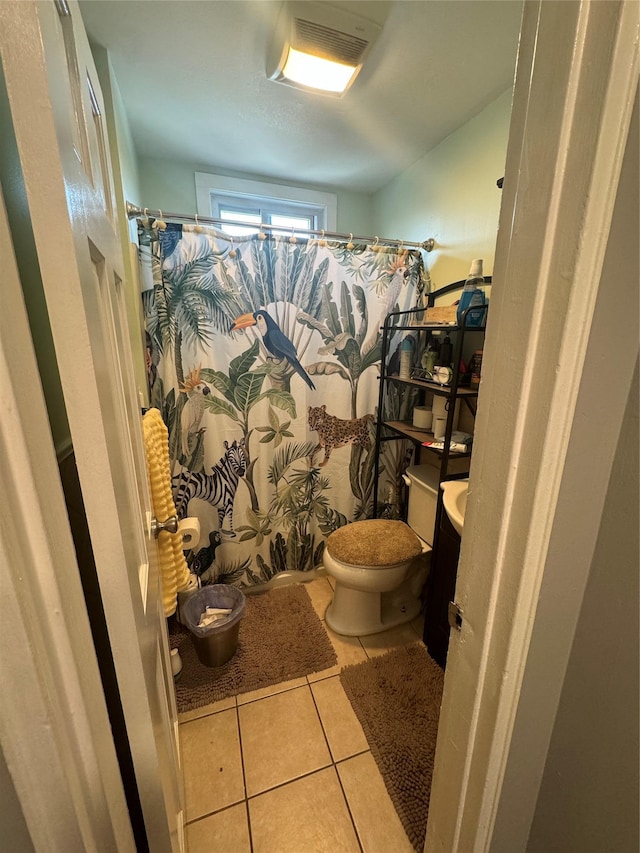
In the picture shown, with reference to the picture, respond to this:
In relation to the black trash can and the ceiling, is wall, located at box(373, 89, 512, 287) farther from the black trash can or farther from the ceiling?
the black trash can

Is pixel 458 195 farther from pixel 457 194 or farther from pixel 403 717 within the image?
pixel 403 717

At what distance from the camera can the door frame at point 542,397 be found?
15.7 inches

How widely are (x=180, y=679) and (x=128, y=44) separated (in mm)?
2343

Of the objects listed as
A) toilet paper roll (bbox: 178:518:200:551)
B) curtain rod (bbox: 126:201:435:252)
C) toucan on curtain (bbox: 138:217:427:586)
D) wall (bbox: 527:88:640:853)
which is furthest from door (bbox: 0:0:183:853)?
toucan on curtain (bbox: 138:217:427:586)

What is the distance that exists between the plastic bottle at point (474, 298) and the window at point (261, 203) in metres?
1.03

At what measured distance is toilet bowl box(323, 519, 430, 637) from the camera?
60.7 inches

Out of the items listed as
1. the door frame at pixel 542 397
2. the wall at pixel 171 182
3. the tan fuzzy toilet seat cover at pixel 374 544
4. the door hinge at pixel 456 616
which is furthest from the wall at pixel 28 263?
the wall at pixel 171 182

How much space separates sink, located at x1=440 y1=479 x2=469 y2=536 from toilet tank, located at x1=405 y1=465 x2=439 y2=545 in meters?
0.24

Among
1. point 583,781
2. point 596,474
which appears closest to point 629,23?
point 596,474

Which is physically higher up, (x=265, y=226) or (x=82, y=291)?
(x=265, y=226)

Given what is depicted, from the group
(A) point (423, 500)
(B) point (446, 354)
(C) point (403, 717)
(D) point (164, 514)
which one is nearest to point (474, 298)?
Result: (B) point (446, 354)

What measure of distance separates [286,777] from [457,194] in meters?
2.42

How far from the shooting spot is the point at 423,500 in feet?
5.51

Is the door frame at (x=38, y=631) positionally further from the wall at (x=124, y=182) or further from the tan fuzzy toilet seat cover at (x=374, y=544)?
the tan fuzzy toilet seat cover at (x=374, y=544)
